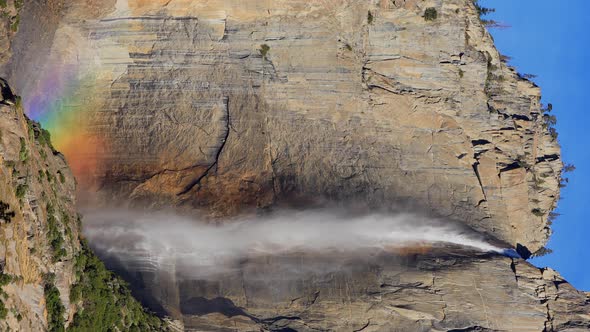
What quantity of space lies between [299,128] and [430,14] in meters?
Result: 11.1

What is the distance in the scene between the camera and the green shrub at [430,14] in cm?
4781

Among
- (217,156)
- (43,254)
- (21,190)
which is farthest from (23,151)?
(217,156)

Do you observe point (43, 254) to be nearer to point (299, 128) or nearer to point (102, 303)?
point (102, 303)

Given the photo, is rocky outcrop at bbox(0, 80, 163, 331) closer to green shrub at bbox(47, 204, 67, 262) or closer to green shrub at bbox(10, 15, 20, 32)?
green shrub at bbox(47, 204, 67, 262)

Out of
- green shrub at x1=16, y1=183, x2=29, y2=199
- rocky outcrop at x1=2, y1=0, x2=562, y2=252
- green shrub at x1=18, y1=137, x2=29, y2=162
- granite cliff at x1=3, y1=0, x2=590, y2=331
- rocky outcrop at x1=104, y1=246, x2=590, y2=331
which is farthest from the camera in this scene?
rocky outcrop at x1=2, y1=0, x2=562, y2=252

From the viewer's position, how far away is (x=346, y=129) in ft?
151

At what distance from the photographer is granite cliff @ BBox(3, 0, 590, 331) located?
4172cm

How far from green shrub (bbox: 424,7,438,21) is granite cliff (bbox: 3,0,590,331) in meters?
0.10

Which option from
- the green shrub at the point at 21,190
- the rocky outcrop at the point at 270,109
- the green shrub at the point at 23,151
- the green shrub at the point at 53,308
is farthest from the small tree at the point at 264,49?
the green shrub at the point at 53,308

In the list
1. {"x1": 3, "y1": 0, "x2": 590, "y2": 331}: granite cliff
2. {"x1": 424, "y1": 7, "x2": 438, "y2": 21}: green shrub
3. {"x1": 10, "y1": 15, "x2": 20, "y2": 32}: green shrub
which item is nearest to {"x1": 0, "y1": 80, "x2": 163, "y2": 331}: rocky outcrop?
{"x1": 3, "y1": 0, "x2": 590, "y2": 331}: granite cliff

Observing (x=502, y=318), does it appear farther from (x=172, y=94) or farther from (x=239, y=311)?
(x=172, y=94)

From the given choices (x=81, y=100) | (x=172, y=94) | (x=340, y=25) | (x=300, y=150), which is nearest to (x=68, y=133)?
(x=81, y=100)

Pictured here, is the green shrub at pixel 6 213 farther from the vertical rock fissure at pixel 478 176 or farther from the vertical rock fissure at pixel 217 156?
the vertical rock fissure at pixel 478 176

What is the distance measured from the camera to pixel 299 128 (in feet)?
149
